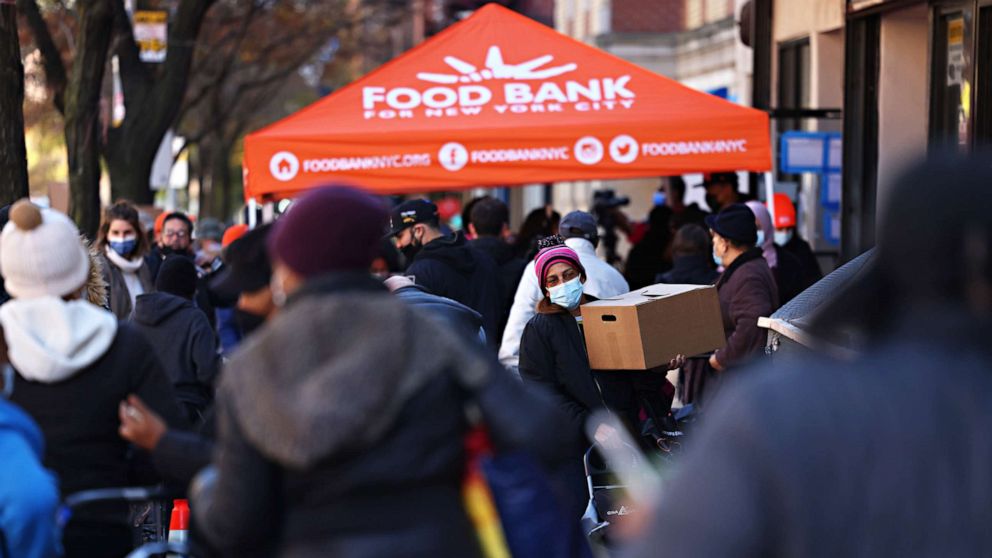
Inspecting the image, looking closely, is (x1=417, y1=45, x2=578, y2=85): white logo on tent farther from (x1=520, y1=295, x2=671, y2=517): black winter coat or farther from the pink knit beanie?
(x1=520, y1=295, x2=671, y2=517): black winter coat

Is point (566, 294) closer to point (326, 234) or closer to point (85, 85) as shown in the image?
point (326, 234)

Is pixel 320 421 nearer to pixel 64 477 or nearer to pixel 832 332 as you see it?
pixel 832 332

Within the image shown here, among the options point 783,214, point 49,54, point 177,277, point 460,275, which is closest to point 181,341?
point 177,277

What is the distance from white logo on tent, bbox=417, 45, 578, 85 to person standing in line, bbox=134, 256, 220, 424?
4.19m

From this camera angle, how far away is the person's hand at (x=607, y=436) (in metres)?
7.03

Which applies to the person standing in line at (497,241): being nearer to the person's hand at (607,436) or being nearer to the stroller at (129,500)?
the person's hand at (607,436)

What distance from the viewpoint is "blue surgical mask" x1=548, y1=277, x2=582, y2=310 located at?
24.9ft

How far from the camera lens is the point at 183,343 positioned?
306 inches

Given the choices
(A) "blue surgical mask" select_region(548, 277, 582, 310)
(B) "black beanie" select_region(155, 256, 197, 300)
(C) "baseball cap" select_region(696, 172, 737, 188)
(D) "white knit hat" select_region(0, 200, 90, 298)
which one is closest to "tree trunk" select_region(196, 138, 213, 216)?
(C) "baseball cap" select_region(696, 172, 737, 188)

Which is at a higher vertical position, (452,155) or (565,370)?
(452,155)

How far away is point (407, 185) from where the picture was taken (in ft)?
36.2

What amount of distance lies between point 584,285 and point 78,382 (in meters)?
4.76

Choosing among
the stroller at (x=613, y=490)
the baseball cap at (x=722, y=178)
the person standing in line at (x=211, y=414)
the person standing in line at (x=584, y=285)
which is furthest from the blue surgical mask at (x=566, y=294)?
the baseball cap at (x=722, y=178)

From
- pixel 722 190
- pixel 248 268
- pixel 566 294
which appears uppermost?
pixel 248 268
